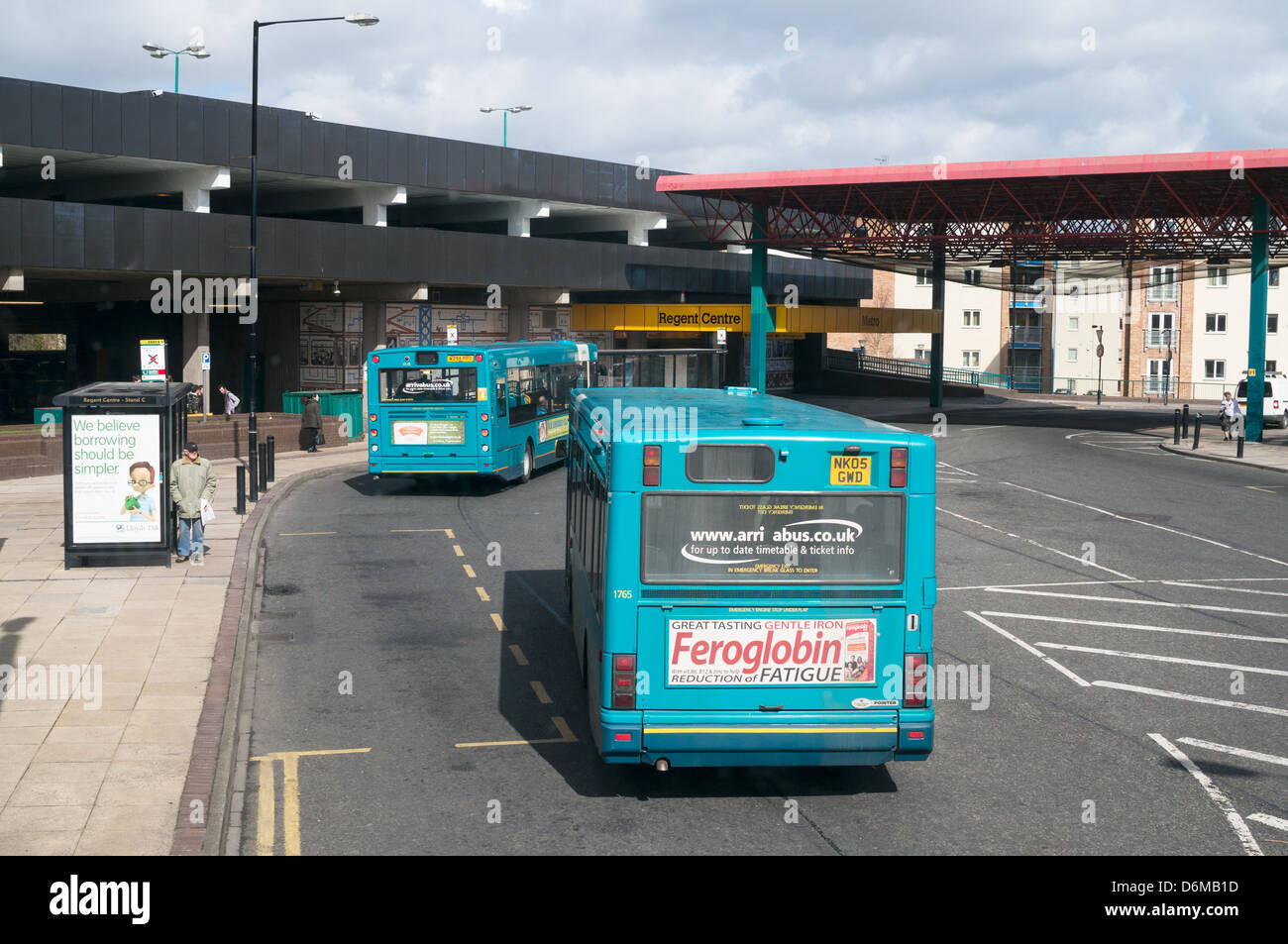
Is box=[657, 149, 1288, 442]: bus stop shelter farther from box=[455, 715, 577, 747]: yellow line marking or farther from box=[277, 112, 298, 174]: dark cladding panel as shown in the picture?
box=[455, 715, 577, 747]: yellow line marking

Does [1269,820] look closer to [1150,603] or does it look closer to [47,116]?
[1150,603]

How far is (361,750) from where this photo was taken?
1079cm

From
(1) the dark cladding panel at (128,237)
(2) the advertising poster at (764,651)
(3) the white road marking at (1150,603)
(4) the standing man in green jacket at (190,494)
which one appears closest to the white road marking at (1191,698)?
(3) the white road marking at (1150,603)

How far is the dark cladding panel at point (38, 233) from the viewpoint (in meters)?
32.6

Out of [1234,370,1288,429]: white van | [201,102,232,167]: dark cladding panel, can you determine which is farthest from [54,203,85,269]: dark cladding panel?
[1234,370,1288,429]: white van

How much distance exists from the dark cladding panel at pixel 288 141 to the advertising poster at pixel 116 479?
909 inches

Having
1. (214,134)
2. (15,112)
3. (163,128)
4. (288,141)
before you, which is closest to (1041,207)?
(288,141)

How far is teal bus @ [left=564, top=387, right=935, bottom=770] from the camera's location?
9203 millimetres

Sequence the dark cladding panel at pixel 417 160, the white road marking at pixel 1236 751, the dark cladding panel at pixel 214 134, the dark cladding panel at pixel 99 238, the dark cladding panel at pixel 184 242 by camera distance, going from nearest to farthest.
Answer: the white road marking at pixel 1236 751 → the dark cladding panel at pixel 99 238 → the dark cladding panel at pixel 184 242 → the dark cladding panel at pixel 214 134 → the dark cladding panel at pixel 417 160

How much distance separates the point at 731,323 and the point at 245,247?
2538 cm

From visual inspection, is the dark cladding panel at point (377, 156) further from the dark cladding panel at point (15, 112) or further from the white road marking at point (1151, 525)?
the white road marking at point (1151, 525)

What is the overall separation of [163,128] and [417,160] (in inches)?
395

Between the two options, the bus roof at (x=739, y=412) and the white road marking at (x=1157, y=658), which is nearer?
the bus roof at (x=739, y=412)

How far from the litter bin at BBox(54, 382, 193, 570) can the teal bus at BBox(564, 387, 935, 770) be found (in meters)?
11.9
